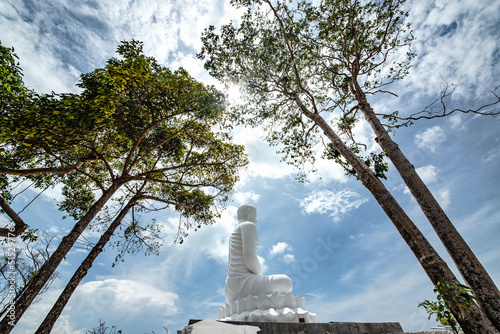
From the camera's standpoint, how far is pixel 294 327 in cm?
402

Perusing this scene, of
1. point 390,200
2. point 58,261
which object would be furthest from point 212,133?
point 390,200

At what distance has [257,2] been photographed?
24.8 ft

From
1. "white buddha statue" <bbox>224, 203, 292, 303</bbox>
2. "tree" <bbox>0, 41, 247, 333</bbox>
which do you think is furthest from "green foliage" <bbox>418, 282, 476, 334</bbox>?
"tree" <bbox>0, 41, 247, 333</bbox>

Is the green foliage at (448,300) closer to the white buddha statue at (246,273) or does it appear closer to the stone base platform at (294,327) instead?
the stone base platform at (294,327)

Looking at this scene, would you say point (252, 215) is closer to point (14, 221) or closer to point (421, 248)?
point (421, 248)

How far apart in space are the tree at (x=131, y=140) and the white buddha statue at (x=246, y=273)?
326cm

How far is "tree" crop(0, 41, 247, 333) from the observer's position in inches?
221

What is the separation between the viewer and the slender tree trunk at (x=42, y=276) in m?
4.58

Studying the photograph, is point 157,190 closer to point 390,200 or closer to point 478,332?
point 390,200

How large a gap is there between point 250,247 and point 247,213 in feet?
4.40

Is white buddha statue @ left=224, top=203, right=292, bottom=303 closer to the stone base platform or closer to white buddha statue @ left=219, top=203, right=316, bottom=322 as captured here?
white buddha statue @ left=219, top=203, right=316, bottom=322

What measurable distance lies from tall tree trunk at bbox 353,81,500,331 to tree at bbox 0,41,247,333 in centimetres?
568

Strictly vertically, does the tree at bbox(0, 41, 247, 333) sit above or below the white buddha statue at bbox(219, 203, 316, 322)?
above

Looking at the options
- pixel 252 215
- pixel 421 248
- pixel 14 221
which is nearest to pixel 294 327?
pixel 421 248
